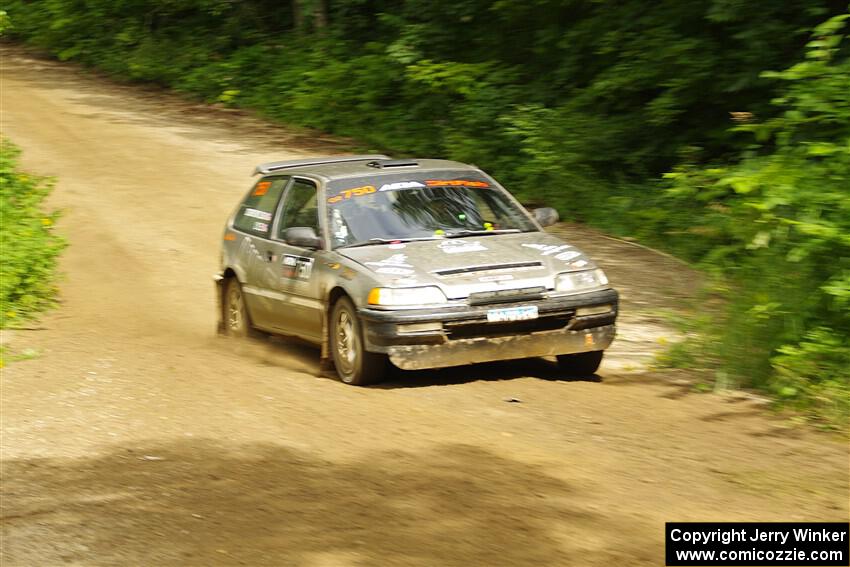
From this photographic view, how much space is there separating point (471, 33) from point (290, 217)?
36.8 ft

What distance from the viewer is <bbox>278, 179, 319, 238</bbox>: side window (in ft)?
33.2

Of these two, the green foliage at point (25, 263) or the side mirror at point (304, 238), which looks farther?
the green foliage at point (25, 263)

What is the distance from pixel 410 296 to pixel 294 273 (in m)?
1.74

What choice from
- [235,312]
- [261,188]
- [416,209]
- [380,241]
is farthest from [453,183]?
[235,312]

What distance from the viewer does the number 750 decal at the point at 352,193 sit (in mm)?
9984

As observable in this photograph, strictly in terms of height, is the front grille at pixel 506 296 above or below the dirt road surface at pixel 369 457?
above

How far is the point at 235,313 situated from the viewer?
11.7 m

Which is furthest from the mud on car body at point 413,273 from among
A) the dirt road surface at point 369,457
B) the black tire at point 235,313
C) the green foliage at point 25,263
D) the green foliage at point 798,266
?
the green foliage at point 25,263

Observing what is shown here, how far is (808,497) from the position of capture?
6008 mm

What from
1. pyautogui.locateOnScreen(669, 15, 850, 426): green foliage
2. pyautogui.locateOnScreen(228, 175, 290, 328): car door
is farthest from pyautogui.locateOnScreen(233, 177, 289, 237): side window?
pyautogui.locateOnScreen(669, 15, 850, 426): green foliage

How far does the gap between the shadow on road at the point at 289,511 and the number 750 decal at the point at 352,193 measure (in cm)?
312

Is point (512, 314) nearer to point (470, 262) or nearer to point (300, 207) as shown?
point (470, 262)

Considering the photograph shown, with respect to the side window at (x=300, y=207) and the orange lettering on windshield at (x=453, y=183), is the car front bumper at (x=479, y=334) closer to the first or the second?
the side window at (x=300, y=207)

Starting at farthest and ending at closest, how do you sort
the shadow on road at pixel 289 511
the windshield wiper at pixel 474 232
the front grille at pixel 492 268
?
1. the windshield wiper at pixel 474 232
2. the front grille at pixel 492 268
3. the shadow on road at pixel 289 511
